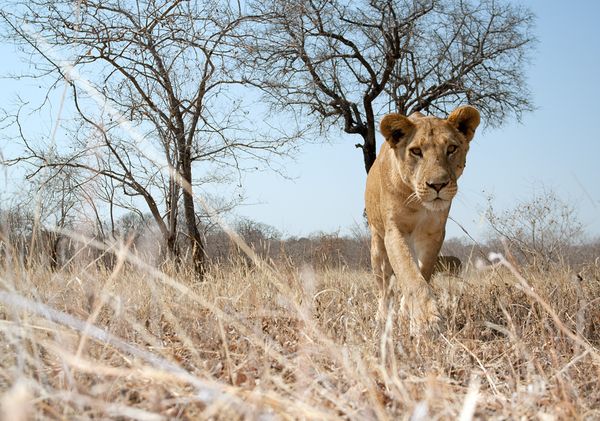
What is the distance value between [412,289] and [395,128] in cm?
133

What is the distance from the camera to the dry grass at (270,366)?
6.93 feet

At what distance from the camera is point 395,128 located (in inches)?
194

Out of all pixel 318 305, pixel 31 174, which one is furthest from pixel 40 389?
pixel 31 174

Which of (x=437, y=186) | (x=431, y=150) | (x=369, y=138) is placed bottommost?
(x=437, y=186)

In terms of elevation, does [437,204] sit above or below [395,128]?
below

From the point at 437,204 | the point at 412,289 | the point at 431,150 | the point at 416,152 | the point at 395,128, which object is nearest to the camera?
the point at 412,289

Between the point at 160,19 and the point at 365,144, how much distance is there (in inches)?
346

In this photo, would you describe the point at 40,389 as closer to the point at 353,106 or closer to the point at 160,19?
the point at 160,19

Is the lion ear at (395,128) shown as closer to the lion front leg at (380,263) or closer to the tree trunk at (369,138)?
the lion front leg at (380,263)

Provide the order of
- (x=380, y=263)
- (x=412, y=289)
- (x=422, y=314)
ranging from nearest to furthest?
(x=422, y=314)
(x=412, y=289)
(x=380, y=263)

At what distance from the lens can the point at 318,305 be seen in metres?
4.79

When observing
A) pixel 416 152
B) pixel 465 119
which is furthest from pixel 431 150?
pixel 465 119

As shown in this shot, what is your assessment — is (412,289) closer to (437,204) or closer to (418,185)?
Result: (437,204)

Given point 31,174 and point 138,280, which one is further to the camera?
point 31,174
